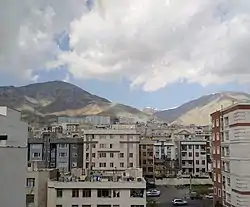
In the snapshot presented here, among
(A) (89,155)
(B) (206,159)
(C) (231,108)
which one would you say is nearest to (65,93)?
(B) (206,159)

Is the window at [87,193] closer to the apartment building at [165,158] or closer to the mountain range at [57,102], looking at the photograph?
the apartment building at [165,158]

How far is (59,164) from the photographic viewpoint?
38.5m

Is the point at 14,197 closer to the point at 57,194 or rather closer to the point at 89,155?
the point at 57,194

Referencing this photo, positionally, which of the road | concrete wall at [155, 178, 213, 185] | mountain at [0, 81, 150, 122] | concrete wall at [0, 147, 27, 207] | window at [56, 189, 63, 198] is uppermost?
mountain at [0, 81, 150, 122]

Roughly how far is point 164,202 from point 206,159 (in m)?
20.4

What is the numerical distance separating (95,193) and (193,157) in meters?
34.4

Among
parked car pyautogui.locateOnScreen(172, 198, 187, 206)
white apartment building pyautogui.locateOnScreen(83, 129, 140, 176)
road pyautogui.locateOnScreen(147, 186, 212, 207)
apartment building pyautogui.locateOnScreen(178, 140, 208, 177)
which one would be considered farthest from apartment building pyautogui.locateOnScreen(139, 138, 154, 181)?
parked car pyautogui.locateOnScreen(172, 198, 187, 206)

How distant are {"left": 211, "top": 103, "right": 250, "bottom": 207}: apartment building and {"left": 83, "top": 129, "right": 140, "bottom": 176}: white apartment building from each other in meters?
14.4

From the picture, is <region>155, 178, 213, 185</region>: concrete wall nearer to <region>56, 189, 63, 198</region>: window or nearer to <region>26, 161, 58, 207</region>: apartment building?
<region>26, 161, 58, 207</region>: apartment building

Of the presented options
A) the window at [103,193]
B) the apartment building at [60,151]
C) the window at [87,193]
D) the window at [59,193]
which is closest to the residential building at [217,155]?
the window at [103,193]

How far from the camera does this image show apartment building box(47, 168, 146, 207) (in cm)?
1908

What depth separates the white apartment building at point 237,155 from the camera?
19875 mm

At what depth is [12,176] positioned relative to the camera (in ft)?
44.0

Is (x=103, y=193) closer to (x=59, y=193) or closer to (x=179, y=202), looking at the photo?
(x=59, y=193)
